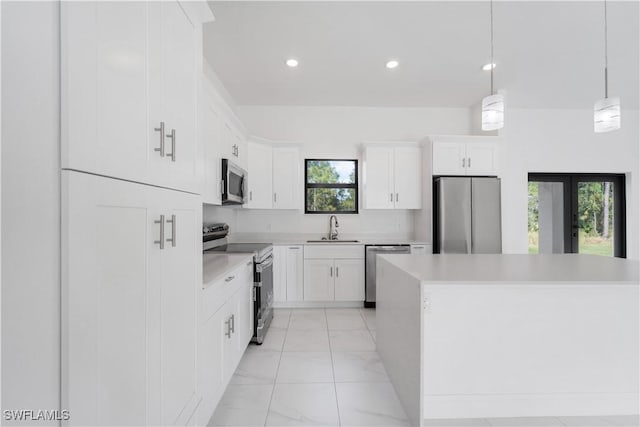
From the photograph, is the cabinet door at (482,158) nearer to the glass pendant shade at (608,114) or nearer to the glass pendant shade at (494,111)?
the glass pendant shade at (608,114)

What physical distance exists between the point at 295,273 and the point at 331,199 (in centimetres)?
128

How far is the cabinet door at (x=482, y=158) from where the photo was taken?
12.8ft

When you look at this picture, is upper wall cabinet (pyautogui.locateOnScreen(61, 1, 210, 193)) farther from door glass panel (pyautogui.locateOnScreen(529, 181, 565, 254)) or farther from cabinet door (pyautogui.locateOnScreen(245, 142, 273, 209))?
door glass panel (pyautogui.locateOnScreen(529, 181, 565, 254))

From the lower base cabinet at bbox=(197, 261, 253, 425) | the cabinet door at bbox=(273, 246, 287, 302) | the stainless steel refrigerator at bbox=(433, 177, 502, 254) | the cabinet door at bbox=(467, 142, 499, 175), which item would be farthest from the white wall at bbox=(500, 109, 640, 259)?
the lower base cabinet at bbox=(197, 261, 253, 425)

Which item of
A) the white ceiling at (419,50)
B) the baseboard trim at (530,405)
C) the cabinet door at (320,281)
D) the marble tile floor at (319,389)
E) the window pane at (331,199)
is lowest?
the marble tile floor at (319,389)

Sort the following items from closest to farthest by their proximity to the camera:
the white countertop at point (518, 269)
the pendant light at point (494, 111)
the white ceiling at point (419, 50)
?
the white countertop at point (518, 269), the pendant light at point (494, 111), the white ceiling at point (419, 50)

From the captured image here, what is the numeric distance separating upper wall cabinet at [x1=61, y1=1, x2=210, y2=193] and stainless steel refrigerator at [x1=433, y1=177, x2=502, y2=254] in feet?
10.6

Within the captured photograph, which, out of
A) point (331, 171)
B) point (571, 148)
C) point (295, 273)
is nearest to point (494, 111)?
point (331, 171)

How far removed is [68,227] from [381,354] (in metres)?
2.34

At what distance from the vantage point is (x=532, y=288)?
1.70 m

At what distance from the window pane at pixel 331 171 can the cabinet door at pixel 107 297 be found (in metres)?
3.56

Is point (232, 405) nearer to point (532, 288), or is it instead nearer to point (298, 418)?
point (298, 418)

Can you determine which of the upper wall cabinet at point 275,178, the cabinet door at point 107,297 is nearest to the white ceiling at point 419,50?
the upper wall cabinet at point 275,178

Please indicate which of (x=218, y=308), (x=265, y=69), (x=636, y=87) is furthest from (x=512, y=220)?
(x=218, y=308)
